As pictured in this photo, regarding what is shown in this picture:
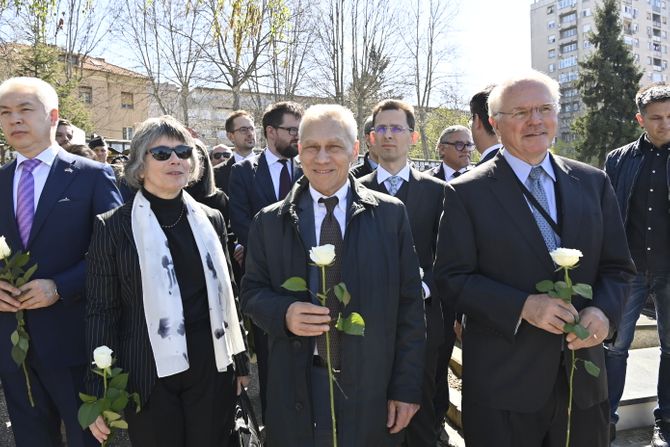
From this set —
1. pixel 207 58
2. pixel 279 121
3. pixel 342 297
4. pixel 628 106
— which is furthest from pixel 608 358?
pixel 628 106

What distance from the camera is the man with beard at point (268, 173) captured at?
4.54 metres

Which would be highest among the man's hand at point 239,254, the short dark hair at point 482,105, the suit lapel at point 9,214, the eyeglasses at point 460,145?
the short dark hair at point 482,105

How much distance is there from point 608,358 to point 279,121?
327 centimetres

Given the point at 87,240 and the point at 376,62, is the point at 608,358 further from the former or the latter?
the point at 376,62

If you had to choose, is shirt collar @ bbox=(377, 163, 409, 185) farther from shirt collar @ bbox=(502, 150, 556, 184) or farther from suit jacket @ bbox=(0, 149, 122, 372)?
suit jacket @ bbox=(0, 149, 122, 372)

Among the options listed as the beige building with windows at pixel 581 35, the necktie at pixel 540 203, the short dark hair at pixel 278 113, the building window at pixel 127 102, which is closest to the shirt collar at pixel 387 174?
the necktie at pixel 540 203

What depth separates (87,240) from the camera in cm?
313

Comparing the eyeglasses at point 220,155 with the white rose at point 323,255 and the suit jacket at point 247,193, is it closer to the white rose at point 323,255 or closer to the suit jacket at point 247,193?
the suit jacket at point 247,193

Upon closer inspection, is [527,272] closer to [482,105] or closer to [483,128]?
[482,105]

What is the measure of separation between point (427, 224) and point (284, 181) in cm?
158

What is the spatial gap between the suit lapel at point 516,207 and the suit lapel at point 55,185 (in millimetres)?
2354

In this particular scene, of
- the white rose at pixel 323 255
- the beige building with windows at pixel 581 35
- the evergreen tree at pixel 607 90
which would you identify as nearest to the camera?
the white rose at pixel 323 255

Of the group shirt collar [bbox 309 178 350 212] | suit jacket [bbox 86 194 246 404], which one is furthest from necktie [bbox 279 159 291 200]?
shirt collar [bbox 309 178 350 212]

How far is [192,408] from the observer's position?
2723 mm
